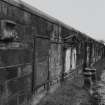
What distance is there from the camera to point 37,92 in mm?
4902

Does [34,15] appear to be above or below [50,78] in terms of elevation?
above

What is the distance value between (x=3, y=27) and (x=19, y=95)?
5.89ft

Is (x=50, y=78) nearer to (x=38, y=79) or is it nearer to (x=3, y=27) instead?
(x=38, y=79)

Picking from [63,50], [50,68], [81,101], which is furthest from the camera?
[63,50]

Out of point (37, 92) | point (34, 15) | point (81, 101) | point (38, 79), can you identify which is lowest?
point (81, 101)

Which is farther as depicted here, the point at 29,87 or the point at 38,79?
the point at 38,79

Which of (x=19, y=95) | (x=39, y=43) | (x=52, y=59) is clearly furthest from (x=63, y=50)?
(x=19, y=95)

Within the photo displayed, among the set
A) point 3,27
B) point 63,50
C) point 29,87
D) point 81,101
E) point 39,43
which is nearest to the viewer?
point 3,27

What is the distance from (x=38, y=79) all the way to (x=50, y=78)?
1153 mm

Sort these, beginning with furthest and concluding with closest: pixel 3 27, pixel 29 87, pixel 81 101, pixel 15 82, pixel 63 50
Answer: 1. pixel 63 50
2. pixel 81 101
3. pixel 29 87
4. pixel 15 82
5. pixel 3 27

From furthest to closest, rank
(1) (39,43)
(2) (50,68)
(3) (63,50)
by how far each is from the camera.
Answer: (3) (63,50)
(2) (50,68)
(1) (39,43)

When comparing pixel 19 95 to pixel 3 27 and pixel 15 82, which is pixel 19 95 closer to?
pixel 15 82

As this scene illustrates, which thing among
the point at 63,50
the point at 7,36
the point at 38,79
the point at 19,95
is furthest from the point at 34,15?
the point at 63,50

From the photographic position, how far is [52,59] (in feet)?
20.0
